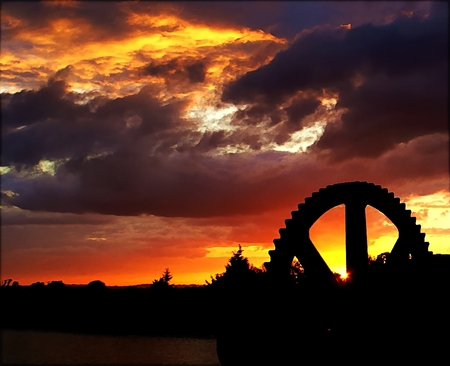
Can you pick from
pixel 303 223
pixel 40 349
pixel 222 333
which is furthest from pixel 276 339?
pixel 40 349

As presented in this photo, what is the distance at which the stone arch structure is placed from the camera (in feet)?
42.3

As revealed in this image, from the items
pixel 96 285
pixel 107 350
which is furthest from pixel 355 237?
pixel 96 285

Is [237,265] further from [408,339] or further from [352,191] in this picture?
[408,339]

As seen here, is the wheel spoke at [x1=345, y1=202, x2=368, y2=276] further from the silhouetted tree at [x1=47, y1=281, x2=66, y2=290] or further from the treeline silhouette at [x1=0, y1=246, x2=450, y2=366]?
the silhouetted tree at [x1=47, y1=281, x2=66, y2=290]

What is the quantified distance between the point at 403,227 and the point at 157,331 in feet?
109

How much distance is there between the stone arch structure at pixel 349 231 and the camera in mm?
12906

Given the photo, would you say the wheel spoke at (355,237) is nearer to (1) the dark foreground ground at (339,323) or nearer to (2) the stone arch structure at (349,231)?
(2) the stone arch structure at (349,231)

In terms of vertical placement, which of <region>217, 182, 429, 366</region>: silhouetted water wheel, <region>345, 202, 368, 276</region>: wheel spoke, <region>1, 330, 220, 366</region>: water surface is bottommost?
<region>1, 330, 220, 366</region>: water surface

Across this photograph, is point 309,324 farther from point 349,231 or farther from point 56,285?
point 56,285

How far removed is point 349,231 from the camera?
14047mm

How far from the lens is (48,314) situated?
54.4m

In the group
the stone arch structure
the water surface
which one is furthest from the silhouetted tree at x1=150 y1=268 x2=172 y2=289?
the stone arch structure

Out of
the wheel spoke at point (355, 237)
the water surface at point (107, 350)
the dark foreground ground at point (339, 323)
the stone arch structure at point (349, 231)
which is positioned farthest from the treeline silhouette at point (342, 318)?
the water surface at point (107, 350)

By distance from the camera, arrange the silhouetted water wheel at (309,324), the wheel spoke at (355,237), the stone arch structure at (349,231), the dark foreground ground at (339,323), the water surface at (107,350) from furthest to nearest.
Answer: the water surface at (107,350) → the wheel spoke at (355,237) → the stone arch structure at (349,231) → the silhouetted water wheel at (309,324) → the dark foreground ground at (339,323)
